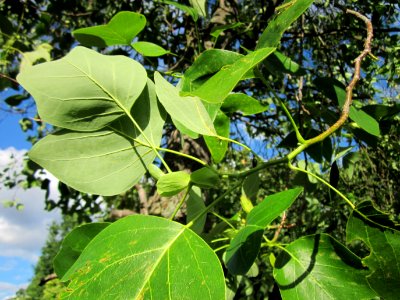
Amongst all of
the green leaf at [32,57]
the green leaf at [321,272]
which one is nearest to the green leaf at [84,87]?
the green leaf at [321,272]

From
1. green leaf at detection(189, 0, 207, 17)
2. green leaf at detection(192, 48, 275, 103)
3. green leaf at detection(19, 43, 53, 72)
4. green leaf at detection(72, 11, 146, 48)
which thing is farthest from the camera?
green leaf at detection(19, 43, 53, 72)

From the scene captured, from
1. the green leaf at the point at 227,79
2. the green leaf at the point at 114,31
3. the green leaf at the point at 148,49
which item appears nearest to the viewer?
the green leaf at the point at 227,79

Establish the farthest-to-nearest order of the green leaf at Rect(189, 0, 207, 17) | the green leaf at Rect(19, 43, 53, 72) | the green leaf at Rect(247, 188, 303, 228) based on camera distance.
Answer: the green leaf at Rect(19, 43, 53, 72) → the green leaf at Rect(189, 0, 207, 17) → the green leaf at Rect(247, 188, 303, 228)

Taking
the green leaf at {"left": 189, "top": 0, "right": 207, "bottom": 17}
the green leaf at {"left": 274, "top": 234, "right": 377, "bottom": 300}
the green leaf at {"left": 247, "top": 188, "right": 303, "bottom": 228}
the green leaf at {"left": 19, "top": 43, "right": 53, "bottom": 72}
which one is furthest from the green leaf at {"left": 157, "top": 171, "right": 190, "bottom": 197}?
the green leaf at {"left": 19, "top": 43, "right": 53, "bottom": 72}

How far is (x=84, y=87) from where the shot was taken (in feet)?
2.22

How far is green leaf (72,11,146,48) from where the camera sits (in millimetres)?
873

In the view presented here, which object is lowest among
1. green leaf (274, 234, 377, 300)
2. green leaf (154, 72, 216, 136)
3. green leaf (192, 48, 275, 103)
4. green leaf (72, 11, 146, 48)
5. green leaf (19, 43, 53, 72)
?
green leaf (274, 234, 377, 300)

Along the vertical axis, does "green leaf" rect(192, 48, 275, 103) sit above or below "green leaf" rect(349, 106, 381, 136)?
above

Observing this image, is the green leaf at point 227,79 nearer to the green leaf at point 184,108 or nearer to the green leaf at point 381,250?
the green leaf at point 184,108

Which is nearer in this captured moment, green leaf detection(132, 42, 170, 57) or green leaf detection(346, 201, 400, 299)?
green leaf detection(346, 201, 400, 299)

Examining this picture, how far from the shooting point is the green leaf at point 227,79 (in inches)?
18.8

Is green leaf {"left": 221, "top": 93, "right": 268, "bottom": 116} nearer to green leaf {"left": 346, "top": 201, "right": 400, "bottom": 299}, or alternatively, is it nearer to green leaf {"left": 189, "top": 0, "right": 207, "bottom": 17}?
green leaf {"left": 346, "top": 201, "right": 400, "bottom": 299}

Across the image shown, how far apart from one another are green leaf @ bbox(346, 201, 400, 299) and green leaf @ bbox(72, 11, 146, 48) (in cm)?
61

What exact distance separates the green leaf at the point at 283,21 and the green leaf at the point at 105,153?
23 centimetres
